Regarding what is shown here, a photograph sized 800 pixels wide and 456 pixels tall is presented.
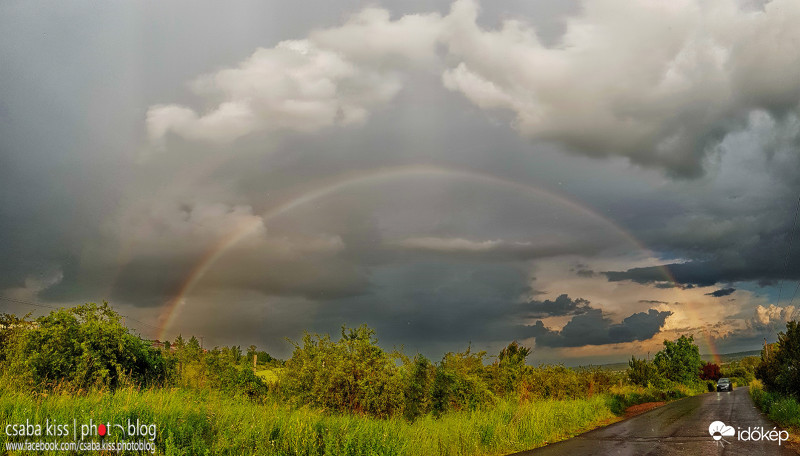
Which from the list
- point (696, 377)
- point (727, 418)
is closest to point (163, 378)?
point (727, 418)

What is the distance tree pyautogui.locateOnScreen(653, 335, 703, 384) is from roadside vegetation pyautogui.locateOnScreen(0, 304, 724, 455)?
44.8 meters

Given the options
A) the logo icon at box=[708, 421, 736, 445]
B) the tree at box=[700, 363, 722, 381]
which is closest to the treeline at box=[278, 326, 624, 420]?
the logo icon at box=[708, 421, 736, 445]

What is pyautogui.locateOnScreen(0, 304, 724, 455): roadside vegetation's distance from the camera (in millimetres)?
9992

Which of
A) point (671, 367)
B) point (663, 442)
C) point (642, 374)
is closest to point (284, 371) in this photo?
point (663, 442)

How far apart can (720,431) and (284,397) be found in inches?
664

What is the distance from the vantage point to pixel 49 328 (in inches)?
626

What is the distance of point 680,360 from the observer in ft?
232

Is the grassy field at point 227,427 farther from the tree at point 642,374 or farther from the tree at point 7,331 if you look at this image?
the tree at point 642,374

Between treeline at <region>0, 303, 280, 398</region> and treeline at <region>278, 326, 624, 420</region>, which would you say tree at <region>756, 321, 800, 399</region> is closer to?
treeline at <region>278, 326, 624, 420</region>

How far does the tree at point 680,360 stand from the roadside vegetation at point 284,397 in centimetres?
4479

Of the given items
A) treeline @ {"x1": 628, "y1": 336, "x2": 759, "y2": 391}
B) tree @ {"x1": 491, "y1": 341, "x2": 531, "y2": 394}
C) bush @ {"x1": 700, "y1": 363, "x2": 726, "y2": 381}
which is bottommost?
bush @ {"x1": 700, "y1": 363, "x2": 726, "y2": 381}

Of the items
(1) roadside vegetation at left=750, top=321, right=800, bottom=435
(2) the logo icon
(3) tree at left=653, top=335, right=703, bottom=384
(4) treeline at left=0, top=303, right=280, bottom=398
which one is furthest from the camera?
(3) tree at left=653, top=335, right=703, bottom=384

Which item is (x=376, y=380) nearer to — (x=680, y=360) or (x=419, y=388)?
(x=419, y=388)

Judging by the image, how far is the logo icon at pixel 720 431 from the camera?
18055mm
